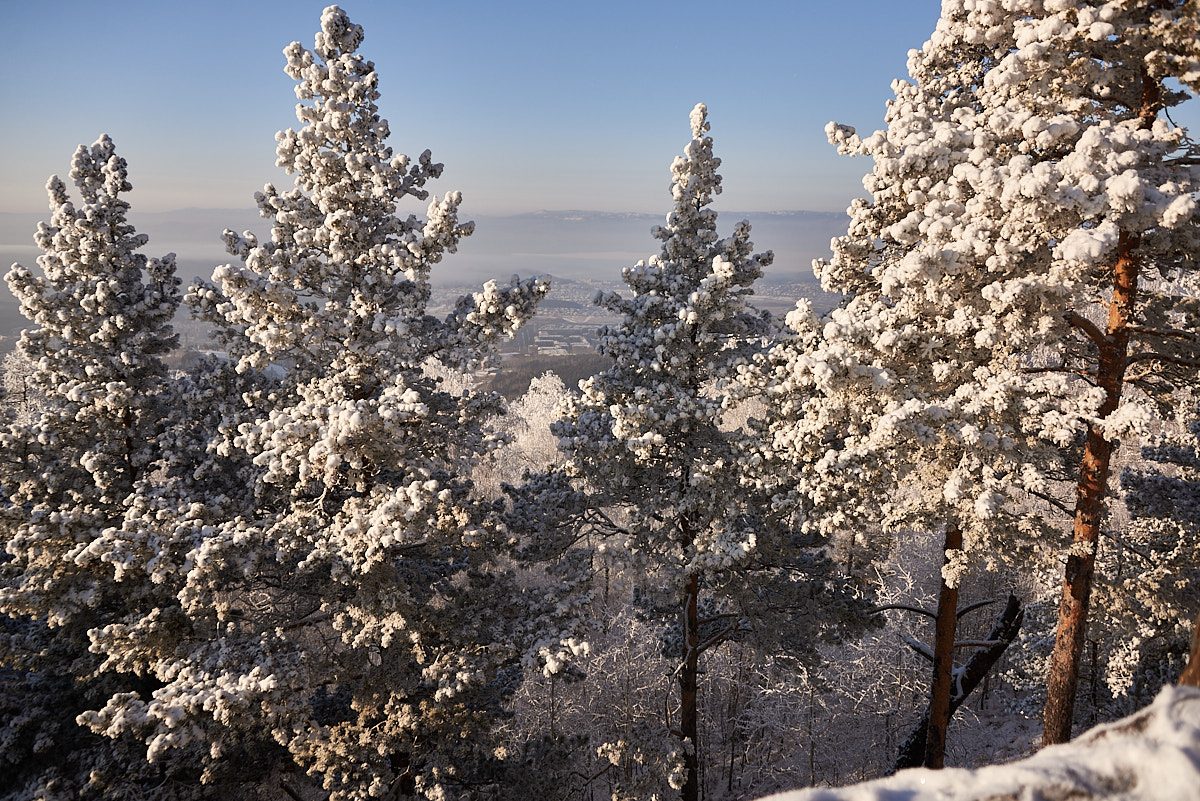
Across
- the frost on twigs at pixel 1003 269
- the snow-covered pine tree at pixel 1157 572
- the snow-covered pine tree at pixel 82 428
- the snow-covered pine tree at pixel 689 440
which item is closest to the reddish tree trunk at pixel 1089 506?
the frost on twigs at pixel 1003 269

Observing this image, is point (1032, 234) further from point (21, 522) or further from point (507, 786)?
point (21, 522)

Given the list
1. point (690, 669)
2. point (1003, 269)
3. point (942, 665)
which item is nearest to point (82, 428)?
point (690, 669)

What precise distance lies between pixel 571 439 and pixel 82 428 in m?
8.19

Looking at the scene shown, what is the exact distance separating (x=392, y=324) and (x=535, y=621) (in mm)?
5268

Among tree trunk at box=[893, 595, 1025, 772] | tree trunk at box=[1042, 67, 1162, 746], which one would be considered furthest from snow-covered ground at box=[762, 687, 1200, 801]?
tree trunk at box=[893, 595, 1025, 772]

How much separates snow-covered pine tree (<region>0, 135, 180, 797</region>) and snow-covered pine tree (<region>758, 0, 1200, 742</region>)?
10.7 metres

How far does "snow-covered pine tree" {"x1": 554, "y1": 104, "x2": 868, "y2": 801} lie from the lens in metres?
10.1

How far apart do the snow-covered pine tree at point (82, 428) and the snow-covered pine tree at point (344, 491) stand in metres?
1.99

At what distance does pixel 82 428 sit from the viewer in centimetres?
1009

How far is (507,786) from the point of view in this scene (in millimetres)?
11023

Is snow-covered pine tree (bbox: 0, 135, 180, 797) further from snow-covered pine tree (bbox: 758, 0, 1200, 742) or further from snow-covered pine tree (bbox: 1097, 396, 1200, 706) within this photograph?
snow-covered pine tree (bbox: 1097, 396, 1200, 706)

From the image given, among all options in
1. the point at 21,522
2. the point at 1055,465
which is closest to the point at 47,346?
the point at 21,522

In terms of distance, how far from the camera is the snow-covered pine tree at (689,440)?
10062 millimetres

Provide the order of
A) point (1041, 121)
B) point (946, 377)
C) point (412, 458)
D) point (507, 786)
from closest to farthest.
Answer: point (1041, 121)
point (946, 377)
point (412, 458)
point (507, 786)
